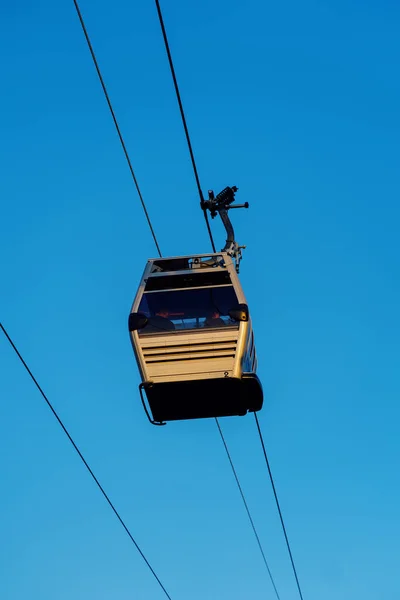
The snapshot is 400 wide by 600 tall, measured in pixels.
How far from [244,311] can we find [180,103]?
310cm

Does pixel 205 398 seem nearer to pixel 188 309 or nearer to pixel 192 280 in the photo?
pixel 188 309

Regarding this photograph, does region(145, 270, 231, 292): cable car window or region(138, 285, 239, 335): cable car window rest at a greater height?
region(145, 270, 231, 292): cable car window

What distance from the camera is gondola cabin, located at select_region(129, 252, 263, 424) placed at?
12812mm

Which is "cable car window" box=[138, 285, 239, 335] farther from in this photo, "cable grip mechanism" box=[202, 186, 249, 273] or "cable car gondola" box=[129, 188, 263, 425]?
"cable grip mechanism" box=[202, 186, 249, 273]

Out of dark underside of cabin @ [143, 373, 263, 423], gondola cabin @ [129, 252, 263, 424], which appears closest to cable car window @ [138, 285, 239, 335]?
gondola cabin @ [129, 252, 263, 424]

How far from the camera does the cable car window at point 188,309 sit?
44.8 ft

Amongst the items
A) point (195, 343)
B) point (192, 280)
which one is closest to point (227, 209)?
point (192, 280)

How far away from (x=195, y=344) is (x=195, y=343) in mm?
20

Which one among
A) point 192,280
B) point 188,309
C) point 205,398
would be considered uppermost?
point 192,280

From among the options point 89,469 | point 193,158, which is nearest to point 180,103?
point 193,158

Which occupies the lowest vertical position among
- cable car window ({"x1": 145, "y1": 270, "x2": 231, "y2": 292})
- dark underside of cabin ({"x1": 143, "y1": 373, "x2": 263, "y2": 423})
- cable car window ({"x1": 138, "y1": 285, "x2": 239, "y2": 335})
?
dark underside of cabin ({"x1": 143, "y1": 373, "x2": 263, "y2": 423})

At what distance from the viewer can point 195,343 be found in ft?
43.1

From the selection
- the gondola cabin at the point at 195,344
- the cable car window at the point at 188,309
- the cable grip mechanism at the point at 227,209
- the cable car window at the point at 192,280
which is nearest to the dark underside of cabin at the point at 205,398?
the gondola cabin at the point at 195,344

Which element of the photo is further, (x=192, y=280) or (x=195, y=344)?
(x=192, y=280)
